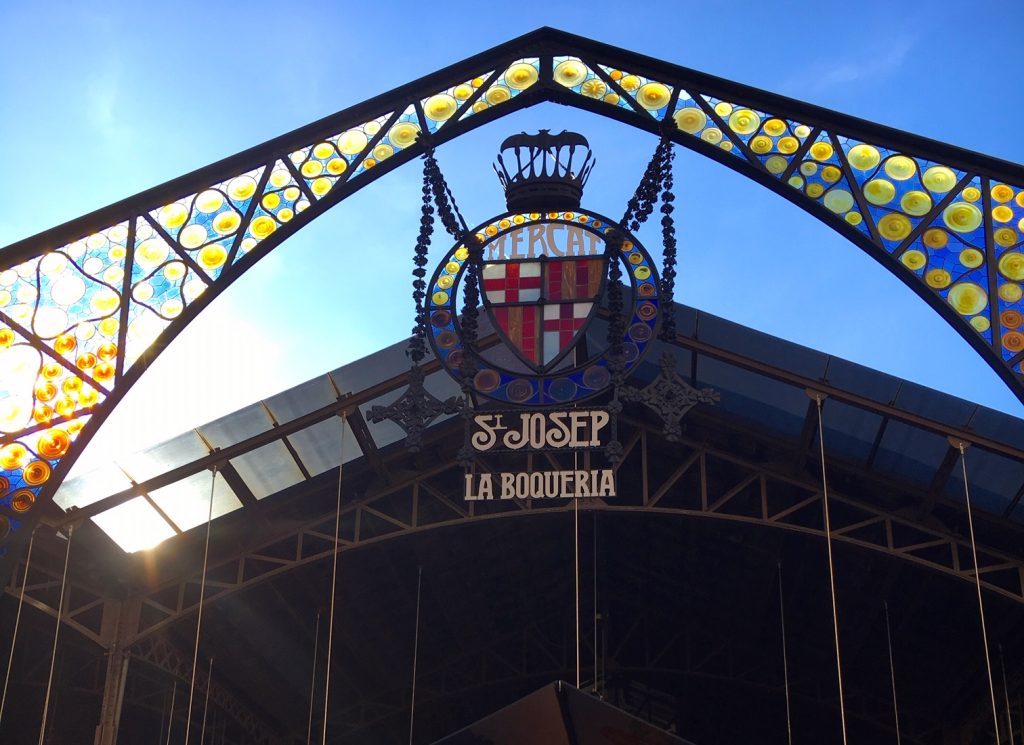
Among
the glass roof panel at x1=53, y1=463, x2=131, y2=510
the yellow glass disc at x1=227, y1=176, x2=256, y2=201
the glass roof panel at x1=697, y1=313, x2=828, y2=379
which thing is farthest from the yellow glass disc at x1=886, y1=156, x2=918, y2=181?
the glass roof panel at x1=53, y1=463, x2=131, y2=510

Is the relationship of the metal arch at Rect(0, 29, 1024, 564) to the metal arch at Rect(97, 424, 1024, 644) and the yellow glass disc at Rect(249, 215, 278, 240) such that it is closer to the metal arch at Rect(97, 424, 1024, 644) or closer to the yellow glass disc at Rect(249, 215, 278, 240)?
the yellow glass disc at Rect(249, 215, 278, 240)

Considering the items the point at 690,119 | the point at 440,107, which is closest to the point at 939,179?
the point at 690,119

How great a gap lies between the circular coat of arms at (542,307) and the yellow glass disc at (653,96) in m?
1.15

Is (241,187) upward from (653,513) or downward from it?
downward

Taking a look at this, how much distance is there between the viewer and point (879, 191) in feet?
39.9

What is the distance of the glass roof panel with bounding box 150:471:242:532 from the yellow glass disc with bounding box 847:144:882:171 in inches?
452

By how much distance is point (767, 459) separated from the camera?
2169cm

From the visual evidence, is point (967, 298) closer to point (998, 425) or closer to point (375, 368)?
point (998, 425)

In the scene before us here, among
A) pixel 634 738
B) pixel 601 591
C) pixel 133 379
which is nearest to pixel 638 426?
pixel 601 591

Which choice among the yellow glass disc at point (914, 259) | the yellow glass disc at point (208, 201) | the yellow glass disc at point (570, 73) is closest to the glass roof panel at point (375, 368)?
the yellow glass disc at point (208, 201)

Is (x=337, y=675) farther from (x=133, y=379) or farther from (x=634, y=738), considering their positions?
(x=634, y=738)

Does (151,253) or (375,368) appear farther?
(375,368)

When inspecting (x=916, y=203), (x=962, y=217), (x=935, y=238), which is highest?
(x=916, y=203)

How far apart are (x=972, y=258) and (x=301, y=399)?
1110 centimetres
